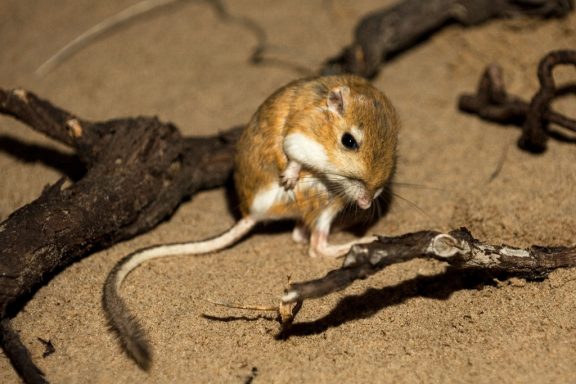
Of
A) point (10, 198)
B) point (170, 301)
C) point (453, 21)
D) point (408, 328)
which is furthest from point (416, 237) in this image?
point (453, 21)

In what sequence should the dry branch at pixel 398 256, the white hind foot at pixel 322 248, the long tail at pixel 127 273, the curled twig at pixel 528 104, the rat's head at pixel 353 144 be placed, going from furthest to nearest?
1. the curled twig at pixel 528 104
2. the white hind foot at pixel 322 248
3. the rat's head at pixel 353 144
4. the long tail at pixel 127 273
5. the dry branch at pixel 398 256

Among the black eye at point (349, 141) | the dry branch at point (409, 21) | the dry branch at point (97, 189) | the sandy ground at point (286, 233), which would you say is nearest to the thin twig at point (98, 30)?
the sandy ground at point (286, 233)

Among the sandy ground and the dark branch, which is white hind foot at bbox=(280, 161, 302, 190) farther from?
the dark branch

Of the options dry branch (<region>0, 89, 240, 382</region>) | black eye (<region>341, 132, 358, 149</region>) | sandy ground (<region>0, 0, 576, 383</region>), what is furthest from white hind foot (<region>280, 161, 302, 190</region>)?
dry branch (<region>0, 89, 240, 382</region>)

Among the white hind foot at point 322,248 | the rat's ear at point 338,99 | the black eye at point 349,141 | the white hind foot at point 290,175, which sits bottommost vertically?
the white hind foot at point 322,248

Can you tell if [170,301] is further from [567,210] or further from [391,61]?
[391,61]

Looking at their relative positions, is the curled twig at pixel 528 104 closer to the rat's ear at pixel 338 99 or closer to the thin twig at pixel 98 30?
the rat's ear at pixel 338 99

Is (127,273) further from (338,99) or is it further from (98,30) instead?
(98,30)
